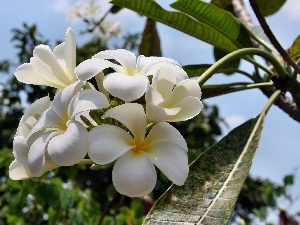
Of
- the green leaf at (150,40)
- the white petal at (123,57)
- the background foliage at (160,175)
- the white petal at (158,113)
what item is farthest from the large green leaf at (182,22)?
the green leaf at (150,40)

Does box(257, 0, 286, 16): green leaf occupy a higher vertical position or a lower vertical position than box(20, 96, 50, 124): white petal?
lower

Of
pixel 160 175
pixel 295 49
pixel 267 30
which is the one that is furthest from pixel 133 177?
pixel 160 175

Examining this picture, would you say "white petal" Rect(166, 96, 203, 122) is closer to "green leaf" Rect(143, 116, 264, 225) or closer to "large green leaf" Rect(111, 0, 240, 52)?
"green leaf" Rect(143, 116, 264, 225)

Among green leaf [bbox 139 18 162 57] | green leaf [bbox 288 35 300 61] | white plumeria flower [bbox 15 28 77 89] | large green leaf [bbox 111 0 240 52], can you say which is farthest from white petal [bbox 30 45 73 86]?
green leaf [bbox 139 18 162 57]

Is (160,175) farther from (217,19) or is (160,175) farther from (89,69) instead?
(89,69)

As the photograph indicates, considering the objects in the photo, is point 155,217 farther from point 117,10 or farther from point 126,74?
point 117,10
